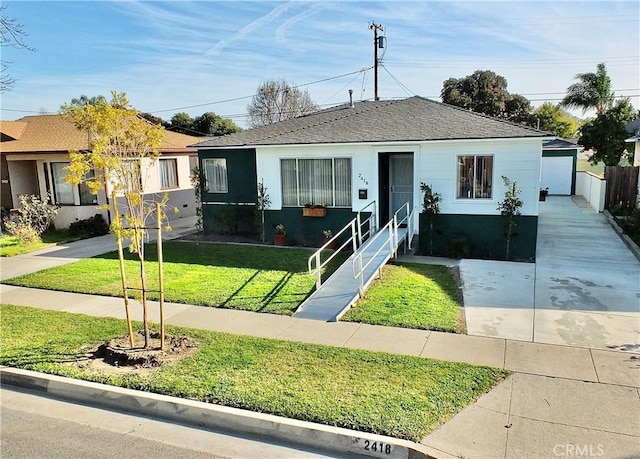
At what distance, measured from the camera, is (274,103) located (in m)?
45.8

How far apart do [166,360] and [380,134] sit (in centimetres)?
887

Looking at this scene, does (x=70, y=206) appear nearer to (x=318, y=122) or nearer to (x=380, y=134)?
(x=318, y=122)

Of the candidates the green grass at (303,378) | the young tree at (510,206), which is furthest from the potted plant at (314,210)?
the green grass at (303,378)

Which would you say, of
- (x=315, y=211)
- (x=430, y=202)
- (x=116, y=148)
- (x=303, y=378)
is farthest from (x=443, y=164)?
(x=116, y=148)

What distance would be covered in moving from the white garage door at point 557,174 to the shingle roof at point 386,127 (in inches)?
600

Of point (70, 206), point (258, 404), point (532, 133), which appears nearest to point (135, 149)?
point (258, 404)

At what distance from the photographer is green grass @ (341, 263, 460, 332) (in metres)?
7.39

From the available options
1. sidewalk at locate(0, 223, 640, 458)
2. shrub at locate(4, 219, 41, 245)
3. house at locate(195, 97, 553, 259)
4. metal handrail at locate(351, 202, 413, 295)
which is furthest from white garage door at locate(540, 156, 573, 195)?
shrub at locate(4, 219, 41, 245)

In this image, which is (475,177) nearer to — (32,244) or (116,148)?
(116,148)

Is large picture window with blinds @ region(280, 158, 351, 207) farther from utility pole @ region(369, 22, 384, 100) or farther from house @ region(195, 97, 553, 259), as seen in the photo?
utility pole @ region(369, 22, 384, 100)

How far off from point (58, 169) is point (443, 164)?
48.4 ft

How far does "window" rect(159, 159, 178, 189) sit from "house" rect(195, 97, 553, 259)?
4743 millimetres

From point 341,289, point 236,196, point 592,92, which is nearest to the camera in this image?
point 341,289

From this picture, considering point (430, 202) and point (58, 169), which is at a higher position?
point (58, 169)
